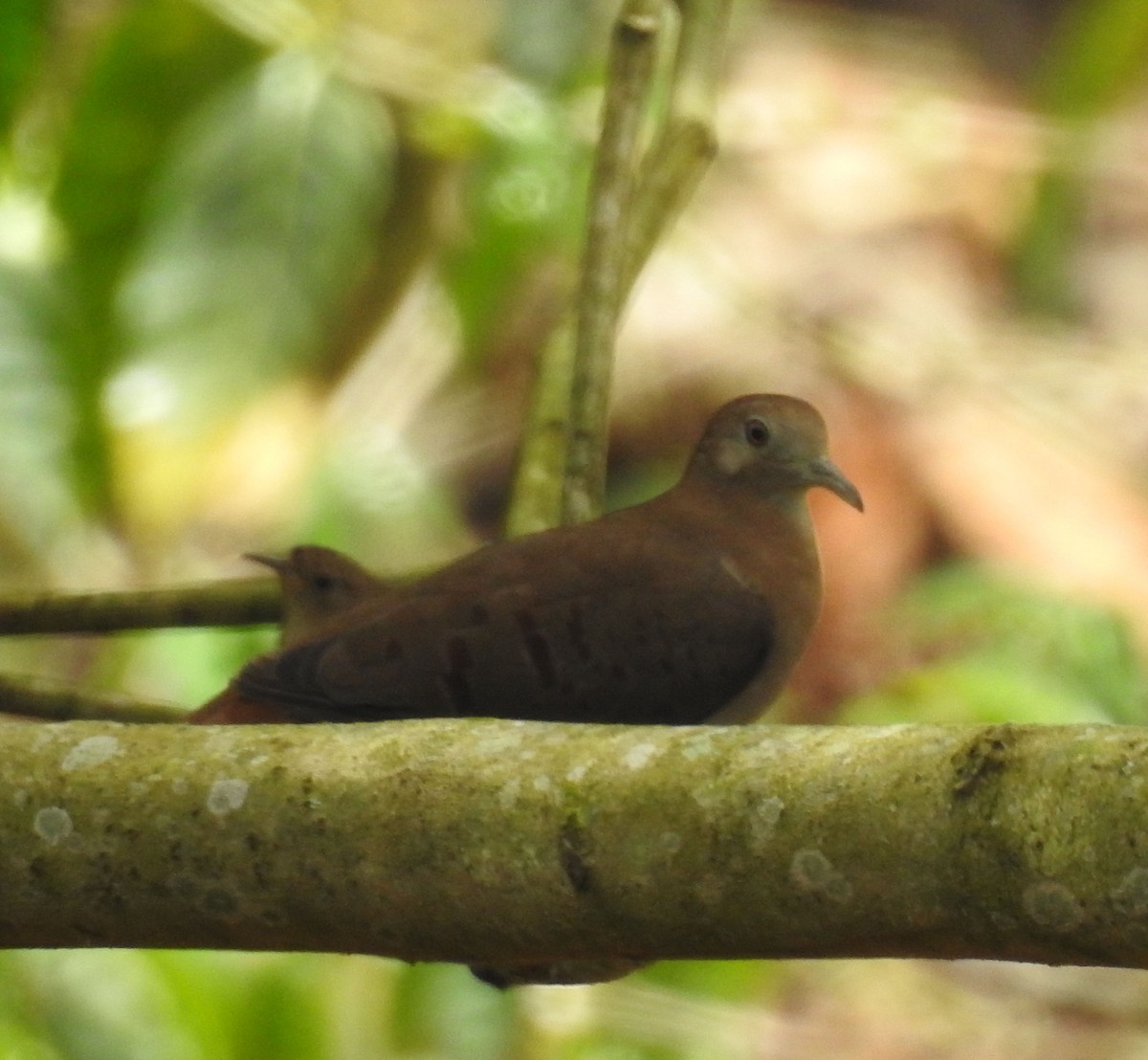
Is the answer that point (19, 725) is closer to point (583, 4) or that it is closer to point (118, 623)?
point (118, 623)

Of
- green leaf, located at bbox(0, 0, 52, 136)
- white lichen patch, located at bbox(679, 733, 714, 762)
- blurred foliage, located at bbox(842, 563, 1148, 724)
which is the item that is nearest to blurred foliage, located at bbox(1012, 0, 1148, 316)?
blurred foliage, located at bbox(842, 563, 1148, 724)

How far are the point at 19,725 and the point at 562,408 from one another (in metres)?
1.18

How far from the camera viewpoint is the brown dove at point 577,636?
6.99 ft

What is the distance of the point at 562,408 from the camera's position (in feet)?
8.98

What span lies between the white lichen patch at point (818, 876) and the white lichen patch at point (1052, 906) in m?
0.13

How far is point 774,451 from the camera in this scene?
260 cm

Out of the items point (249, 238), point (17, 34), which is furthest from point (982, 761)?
point (249, 238)

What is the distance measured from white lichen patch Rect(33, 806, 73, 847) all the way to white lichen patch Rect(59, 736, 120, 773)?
1.5 inches

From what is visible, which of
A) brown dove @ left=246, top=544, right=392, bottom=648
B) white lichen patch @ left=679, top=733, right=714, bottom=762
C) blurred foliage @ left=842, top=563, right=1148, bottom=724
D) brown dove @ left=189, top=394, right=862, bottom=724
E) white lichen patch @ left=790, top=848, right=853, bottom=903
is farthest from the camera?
blurred foliage @ left=842, top=563, right=1148, bottom=724

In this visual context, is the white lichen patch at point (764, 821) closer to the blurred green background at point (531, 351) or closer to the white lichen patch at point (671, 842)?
the white lichen patch at point (671, 842)

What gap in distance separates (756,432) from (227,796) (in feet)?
3.83

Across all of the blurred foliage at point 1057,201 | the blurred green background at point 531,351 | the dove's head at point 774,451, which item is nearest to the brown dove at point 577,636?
the dove's head at point 774,451

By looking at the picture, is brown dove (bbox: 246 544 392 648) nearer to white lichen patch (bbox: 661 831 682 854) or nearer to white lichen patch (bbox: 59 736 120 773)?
white lichen patch (bbox: 59 736 120 773)

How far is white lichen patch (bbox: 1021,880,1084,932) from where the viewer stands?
1300mm
